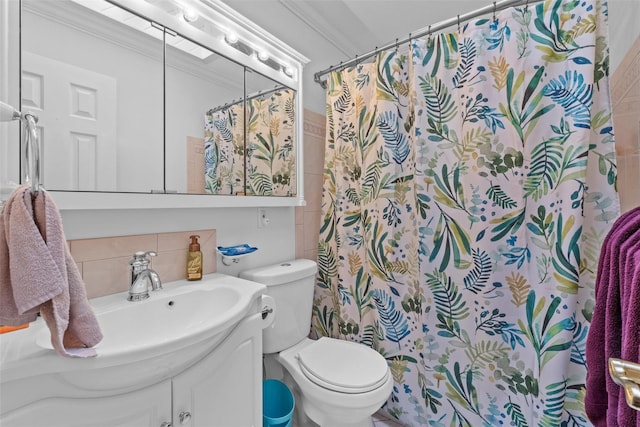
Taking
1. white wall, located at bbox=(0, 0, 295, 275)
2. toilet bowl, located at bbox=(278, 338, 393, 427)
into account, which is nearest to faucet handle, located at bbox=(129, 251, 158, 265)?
white wall, located at bbox=(0, 0, 295, 275)

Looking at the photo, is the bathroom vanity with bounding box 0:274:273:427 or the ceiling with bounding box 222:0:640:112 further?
the ceiling with bounding box 222:0:640:112

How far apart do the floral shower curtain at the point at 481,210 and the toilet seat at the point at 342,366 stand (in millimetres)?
204

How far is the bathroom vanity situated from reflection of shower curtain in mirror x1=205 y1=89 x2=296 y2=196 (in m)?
0.49

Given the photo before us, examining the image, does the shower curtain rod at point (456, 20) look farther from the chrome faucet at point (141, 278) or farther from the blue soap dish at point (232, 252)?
the chrome faucet at point (141, 278)

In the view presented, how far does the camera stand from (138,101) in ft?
3.41

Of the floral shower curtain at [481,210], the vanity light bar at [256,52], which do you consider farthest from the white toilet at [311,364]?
the vanity light bar at [256,52]

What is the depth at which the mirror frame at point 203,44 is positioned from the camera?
2.61 feet

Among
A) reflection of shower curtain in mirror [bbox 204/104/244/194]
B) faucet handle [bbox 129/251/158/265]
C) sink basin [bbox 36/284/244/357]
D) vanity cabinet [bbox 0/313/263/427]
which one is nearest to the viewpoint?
vanity cabinet [bbox 0/313/263/427]

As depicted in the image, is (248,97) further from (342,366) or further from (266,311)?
(342,366)

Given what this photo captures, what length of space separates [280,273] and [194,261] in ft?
1.35

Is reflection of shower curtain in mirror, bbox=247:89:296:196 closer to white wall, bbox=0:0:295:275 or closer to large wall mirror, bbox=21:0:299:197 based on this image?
large wall mirror, bbox=21:0:299:197

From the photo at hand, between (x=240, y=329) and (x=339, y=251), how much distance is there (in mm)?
865

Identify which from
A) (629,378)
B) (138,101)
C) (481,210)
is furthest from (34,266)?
(481,210)

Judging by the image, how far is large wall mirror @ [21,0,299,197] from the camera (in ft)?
2.84
